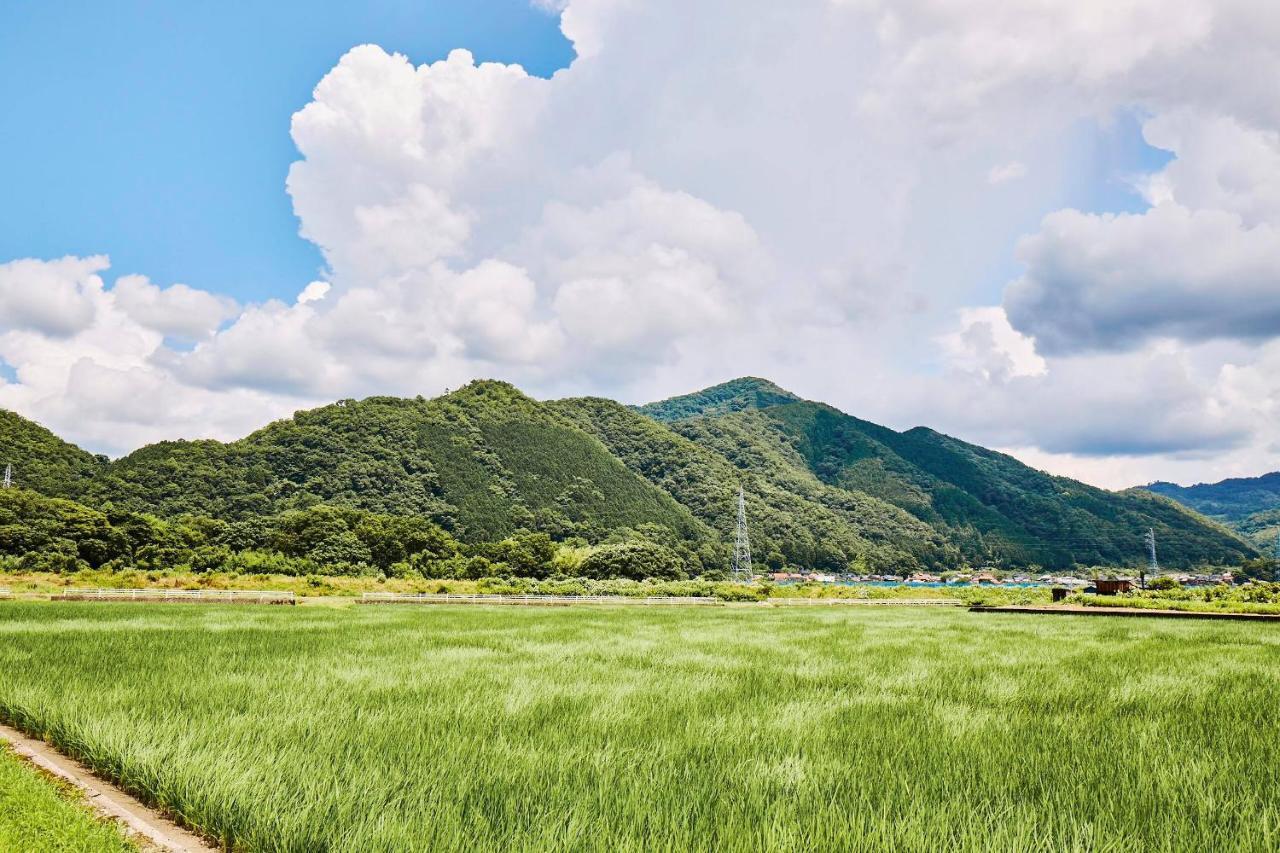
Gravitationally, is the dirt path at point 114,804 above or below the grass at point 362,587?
above

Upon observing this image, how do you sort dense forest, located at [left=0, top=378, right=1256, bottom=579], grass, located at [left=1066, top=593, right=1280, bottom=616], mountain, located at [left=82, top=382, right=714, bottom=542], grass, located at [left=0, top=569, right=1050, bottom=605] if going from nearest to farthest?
grass, located at [left=1066, top=593, right=1280, bottom=616] → grass, located at [left=0, top=569, right=1050, bottom=605] → dense forest, located at [left=0, top=378, right=1256, bottom=579] → mountain, located at [left=82, top=382, right=714, bottom=542]

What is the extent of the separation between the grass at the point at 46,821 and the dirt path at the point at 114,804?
10cm

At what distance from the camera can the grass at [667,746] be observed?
3096mm

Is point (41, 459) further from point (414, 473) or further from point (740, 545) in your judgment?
point (740, 545)

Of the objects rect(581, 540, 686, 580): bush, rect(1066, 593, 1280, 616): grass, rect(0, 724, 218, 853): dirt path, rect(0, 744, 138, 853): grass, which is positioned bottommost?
rect(581, 540, 686, 580): bush

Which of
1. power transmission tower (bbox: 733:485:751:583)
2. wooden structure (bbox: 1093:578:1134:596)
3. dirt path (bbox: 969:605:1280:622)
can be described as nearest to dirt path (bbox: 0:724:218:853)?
dirt path (bbox: 969:605:1280:622)

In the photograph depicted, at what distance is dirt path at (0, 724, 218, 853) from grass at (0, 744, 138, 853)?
4.0 inches

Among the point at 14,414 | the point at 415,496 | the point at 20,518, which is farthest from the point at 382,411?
the point at 20,518

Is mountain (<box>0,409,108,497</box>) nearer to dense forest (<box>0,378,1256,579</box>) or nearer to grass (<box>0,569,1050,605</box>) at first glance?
dense forest (<box>0,378,1256,579</box>)

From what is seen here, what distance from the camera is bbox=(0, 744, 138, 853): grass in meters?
3.06

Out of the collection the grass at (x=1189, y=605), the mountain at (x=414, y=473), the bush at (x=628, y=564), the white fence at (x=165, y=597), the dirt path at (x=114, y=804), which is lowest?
the bush at (x=628, y=564)

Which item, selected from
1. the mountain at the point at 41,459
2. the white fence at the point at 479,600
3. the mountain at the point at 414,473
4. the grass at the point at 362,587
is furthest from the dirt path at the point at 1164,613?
the mountain at the point at 41,459

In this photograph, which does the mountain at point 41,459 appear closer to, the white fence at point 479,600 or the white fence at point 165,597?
the white fence at point 165,597

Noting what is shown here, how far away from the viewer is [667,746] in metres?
4.50
